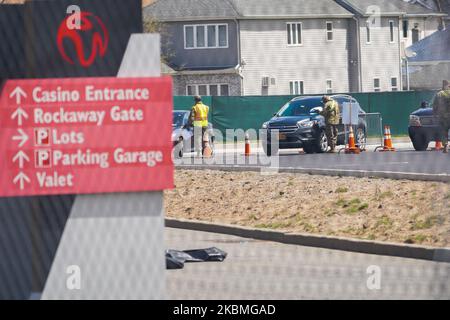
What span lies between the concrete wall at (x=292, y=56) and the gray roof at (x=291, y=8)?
1.24 feet

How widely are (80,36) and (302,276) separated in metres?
4.31

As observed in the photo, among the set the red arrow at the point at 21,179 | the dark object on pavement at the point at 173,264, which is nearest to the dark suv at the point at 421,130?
the dark object on pavement at the point at 173,264

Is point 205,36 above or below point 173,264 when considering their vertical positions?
above

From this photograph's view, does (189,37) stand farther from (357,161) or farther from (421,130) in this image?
(357,161)

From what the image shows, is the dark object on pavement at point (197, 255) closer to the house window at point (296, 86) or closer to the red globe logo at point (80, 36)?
the red globe logo at point (80, 36)

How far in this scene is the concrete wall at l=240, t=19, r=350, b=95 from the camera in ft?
142

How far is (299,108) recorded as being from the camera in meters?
29.9

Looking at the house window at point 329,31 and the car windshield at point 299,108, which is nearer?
the car windshield at point 299,108

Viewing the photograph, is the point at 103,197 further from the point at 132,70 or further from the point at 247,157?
the point at 247,157

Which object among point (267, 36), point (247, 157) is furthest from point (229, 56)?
point (247, 157)

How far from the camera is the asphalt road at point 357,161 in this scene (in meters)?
21.0

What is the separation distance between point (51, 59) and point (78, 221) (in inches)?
37.9

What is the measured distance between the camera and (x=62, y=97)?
6.43 m

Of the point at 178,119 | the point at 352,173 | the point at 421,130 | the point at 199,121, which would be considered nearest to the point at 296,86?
the point at 178,119
